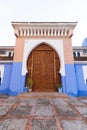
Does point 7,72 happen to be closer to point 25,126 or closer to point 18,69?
point 18,69

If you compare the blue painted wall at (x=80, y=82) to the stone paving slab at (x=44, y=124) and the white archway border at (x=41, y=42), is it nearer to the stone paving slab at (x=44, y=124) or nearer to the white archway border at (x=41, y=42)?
the white archway border at (x=41, y=42)

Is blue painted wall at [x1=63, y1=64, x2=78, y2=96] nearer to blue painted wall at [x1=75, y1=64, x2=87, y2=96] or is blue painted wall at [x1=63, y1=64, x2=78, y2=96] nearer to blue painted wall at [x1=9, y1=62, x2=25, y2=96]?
blue painted wall at [x1=75, y1=64, x2=87, y2=96]

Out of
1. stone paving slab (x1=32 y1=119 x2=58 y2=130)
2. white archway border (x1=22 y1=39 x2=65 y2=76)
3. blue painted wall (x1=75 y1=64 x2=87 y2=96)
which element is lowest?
A: stone paving slab (x1=32 y1=119 x2=58 y2=130)

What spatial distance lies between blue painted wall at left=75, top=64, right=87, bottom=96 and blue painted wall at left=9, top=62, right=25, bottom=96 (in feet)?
15.0

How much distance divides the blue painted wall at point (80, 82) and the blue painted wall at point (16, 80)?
4.57 metres

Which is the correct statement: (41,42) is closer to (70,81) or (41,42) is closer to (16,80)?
(16,80)

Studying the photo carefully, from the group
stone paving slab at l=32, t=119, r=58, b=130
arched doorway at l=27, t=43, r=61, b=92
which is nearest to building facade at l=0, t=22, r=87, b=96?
arched doorway at l=27, t=43, r=61, b=92

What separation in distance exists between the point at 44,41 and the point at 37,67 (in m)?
2.45

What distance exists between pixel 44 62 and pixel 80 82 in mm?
3500

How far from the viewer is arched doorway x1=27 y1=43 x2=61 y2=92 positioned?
952 cm

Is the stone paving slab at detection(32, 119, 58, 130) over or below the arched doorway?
below

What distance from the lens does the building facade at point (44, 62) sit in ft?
30.1

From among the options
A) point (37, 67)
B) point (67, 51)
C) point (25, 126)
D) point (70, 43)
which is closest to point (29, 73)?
point (37, 67)

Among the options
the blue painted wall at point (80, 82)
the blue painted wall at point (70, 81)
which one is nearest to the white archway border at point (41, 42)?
the blue painted wall at point (70, 81)
